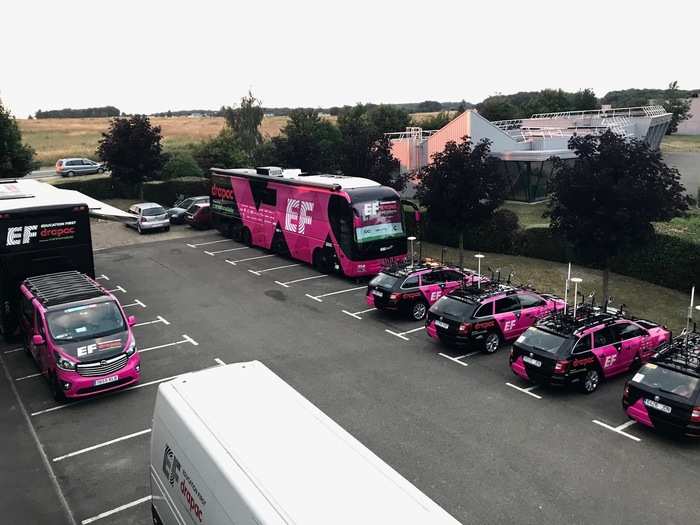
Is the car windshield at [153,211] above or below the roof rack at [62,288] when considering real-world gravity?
below

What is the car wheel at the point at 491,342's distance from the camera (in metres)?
15.7

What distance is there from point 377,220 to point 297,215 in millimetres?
4441

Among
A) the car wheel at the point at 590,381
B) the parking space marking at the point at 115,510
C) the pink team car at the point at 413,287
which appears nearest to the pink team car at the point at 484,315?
the pink team car at the point at 413,287

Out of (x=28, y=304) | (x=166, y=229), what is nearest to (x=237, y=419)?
(x=28, y=304)

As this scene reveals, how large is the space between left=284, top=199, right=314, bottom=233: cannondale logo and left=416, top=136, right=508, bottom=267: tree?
4774 mm

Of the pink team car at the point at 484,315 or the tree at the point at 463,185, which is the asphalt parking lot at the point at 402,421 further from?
the tree at the point at 463,185

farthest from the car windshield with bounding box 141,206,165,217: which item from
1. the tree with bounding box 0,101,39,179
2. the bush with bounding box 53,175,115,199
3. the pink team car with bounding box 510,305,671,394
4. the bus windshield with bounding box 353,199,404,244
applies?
the pink team car with bounding box 510,305,671,394

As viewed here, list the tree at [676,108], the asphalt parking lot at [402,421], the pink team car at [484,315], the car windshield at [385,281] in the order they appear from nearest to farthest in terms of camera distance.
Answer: the asphalt parking lot at [402,421] → the pink team car at [484,315] → the car windshield at [385,281] → the tree at [676,108]

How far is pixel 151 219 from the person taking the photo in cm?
3288

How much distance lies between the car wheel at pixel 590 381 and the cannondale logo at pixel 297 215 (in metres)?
13.7

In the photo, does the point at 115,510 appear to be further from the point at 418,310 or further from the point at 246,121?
the point at 246,121

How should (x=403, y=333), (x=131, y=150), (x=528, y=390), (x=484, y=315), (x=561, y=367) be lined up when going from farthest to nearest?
(x=131, y=150) → (x=403, y=333) → (x=484, y=315) → (x=528, y=390) → (x=561, y=367)

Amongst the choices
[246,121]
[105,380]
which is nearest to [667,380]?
[105,380]

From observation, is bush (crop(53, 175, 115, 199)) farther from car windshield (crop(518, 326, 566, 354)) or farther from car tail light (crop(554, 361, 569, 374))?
car tail light (crop(554, 361, 569, 374))
